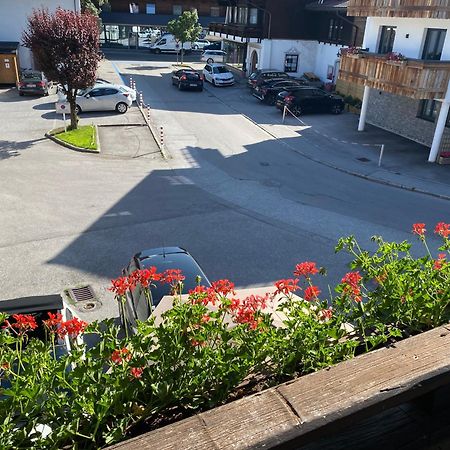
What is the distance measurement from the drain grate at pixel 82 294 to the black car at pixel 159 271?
3.77 feet

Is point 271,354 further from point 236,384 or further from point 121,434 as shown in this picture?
point 121,434

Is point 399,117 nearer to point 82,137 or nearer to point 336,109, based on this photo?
point 336,109

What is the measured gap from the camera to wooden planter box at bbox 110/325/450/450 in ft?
5.13

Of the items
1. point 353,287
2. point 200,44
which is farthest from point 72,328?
point 200,44

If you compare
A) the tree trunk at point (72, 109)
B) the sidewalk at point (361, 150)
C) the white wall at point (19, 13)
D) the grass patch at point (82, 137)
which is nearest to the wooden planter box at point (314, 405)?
the sidewalk at point (361, 150)

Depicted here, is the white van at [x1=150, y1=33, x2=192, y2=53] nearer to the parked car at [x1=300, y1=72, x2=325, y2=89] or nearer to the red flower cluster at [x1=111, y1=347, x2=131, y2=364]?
the parked car at [x1=300, y1=72, x2=325, y2=89]

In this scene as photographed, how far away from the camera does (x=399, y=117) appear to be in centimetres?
2630

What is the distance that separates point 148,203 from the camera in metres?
16.0

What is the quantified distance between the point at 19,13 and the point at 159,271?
3074cm

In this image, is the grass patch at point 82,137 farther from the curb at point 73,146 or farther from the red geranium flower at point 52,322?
the red geranium flower at point 52,322

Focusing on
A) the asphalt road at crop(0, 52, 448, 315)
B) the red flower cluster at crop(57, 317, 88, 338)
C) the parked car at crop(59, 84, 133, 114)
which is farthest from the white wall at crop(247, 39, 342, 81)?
the red flower cluster at crop(57, 317, 88, 338)

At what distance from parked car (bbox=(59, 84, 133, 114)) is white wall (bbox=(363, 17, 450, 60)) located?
13632 mm

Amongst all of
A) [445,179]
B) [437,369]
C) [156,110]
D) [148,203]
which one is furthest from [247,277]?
[156,110]

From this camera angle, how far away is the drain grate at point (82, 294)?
10.7 m
